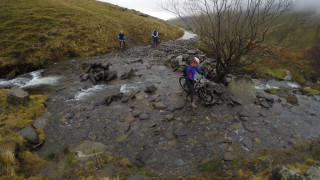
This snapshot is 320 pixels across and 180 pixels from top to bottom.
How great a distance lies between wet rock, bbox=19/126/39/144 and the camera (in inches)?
334

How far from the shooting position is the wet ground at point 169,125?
26.6 feet

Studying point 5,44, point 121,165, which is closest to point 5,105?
point 121,165

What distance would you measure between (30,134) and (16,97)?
12.8 feet

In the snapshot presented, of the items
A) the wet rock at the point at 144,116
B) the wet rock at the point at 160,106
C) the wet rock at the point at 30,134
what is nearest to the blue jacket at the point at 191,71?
the wet rock at the point at 160,106

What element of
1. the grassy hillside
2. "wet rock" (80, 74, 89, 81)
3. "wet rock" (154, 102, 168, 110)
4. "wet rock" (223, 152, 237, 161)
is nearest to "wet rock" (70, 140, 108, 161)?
"wet rock" (154, 102, 168, 110)

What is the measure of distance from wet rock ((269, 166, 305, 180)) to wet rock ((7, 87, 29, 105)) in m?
14.2

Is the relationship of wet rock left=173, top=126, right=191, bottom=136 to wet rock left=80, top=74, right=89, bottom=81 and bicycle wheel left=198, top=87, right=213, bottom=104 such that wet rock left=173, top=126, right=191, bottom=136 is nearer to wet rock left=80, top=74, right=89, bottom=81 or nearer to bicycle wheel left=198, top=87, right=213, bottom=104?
bicycle wheel left=198, top=87, right=213, bottom=104

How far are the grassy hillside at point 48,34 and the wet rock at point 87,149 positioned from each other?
1710 centimetres

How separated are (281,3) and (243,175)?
12.2m

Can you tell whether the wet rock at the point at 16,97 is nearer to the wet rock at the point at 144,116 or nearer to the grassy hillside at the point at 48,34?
the wet rock at the point at 144,116

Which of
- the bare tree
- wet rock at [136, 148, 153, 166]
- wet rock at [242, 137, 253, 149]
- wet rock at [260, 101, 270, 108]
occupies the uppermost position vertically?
the bare tree

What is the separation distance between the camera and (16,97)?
36.1 ft

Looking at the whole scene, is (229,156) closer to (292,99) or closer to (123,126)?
(123,126)

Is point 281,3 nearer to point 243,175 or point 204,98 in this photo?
point 204,98
